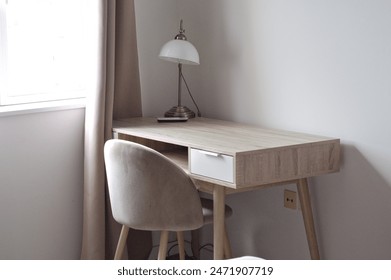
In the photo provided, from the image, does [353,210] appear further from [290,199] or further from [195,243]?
[195,243]

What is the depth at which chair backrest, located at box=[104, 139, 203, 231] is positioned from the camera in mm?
3145

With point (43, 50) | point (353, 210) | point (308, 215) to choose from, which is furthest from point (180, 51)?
point (353, 210)

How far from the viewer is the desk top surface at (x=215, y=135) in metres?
3.14

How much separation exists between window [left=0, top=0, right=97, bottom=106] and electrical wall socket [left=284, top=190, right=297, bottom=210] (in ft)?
3.47

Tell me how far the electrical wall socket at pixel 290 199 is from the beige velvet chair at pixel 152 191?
1.45ft

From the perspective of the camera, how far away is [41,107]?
3.57 m

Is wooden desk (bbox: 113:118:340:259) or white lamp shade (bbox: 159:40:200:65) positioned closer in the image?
wooden desk (bbox: 113:118:340:259)

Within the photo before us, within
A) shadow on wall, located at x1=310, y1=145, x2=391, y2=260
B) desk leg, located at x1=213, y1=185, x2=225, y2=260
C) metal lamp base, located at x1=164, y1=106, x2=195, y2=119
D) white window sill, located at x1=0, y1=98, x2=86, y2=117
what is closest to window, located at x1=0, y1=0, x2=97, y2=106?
white window sill, located at x1=0, y1=98, x2=86, y2=117

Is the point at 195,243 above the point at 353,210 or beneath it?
beneath

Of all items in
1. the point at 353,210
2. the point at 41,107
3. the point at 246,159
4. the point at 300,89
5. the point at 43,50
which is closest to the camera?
the point at 246,159

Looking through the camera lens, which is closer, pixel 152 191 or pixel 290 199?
pixel 152 191

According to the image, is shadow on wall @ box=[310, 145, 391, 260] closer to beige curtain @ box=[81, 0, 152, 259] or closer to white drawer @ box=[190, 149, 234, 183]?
white drawer @ box=[190, 149, 234, 183]

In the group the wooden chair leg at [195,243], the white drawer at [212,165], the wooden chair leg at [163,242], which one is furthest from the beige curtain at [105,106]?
the white drawer at [212,165]

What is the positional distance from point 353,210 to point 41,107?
1402 mm
